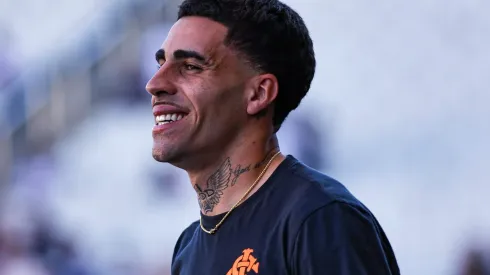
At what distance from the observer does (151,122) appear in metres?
6.86

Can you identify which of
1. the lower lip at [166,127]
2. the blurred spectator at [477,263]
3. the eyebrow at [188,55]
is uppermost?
the eyebrow at [188,55]

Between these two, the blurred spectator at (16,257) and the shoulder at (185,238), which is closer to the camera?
the shoulder at (185,238)

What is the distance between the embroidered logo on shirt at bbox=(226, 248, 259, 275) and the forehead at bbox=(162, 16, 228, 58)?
1.66 feet

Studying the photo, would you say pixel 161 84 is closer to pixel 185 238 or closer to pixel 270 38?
pixel 270 38

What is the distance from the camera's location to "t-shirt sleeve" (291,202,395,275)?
1.93 m

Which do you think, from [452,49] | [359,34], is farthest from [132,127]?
[452,49]

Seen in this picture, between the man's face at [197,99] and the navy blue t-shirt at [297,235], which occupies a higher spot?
the man's face at [197,99]

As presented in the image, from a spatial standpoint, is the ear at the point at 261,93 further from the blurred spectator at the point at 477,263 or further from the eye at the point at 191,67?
the blurred spectator at the point at 477,263

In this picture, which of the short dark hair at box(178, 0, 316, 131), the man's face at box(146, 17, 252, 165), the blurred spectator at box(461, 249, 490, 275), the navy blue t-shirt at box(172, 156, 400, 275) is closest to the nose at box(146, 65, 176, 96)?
the man's face at box(146, 17, 252, 165)

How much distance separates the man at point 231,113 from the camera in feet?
7.32

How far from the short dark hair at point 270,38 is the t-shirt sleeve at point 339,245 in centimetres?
46

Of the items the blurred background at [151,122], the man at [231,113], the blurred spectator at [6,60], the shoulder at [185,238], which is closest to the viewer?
the man at [231,113]

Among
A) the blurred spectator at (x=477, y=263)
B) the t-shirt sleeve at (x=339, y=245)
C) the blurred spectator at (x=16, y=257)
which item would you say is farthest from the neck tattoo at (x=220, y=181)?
the blurred spectator at (x=16, y=257)

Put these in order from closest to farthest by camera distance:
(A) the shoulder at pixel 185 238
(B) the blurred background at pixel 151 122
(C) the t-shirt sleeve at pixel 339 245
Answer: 1. (C) the t-shirt sleeve at pixel 339 245
2. (A) the shoulder at pixel 185 238
3. (B) the blurred background at pixel 151 122
